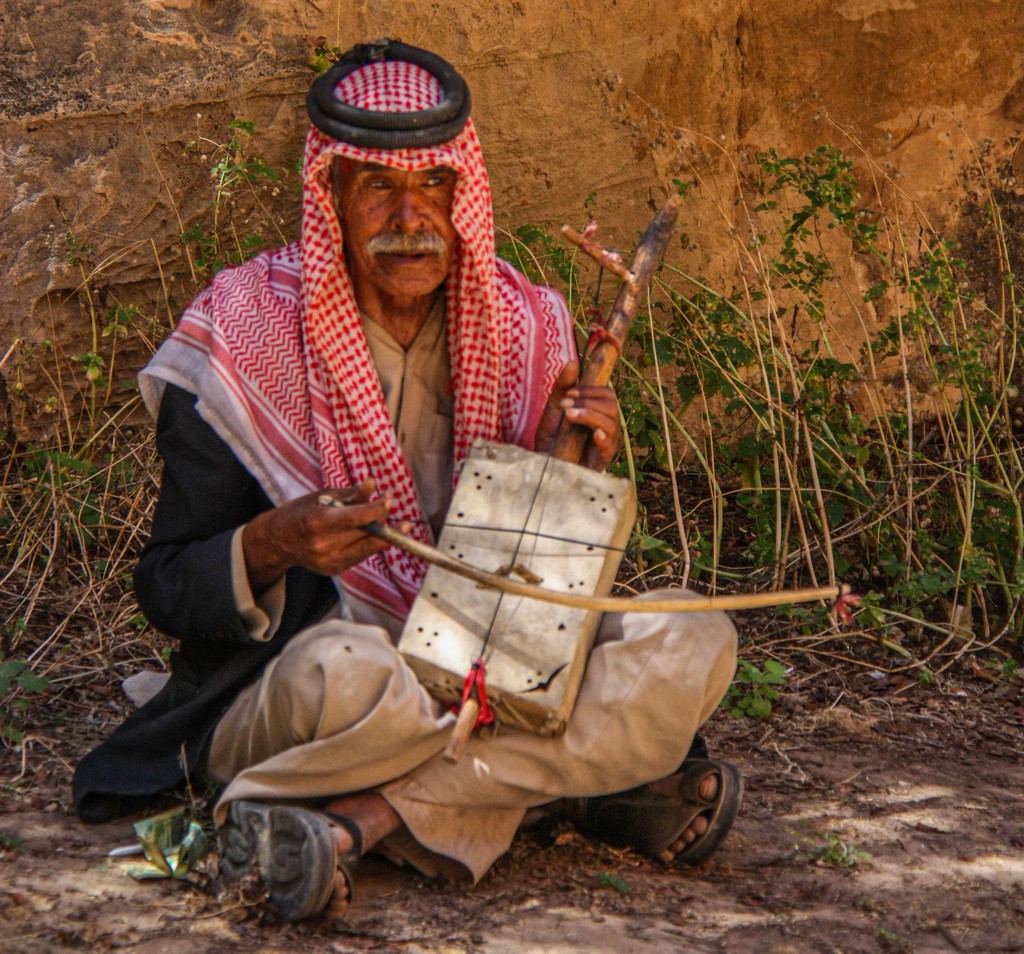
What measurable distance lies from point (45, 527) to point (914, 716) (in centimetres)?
270

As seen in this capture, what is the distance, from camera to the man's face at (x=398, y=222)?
2766mm

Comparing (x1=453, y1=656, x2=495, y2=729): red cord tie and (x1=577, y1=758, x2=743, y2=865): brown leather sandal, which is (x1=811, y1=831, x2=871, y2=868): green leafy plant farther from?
(x1=453, y1=656, x2=495, y2=729): red cord tie

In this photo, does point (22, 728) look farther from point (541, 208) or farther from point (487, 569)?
point (541, 208)

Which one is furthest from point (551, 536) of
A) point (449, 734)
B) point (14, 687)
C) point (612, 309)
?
point (14, 687)

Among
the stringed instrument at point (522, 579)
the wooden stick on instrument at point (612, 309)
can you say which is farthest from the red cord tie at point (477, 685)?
the wooden stick on instrument at point (612, 309)

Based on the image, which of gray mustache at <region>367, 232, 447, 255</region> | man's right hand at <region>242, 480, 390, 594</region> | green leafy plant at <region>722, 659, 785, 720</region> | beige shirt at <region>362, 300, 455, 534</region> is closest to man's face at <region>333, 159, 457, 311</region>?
gray mustache at <region>367, 232, 447, 255</region>

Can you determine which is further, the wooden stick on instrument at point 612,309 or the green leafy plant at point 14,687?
the green leafy plant at point 14,687

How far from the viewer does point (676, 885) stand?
8.83ft

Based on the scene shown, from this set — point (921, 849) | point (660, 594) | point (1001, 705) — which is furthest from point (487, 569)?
point (1001, 705)

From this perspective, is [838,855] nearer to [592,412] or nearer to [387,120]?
[592,412]

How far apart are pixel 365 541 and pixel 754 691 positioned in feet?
5.54

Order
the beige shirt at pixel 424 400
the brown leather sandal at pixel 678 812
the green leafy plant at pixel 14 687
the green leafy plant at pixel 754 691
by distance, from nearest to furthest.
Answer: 1. the brown leather sandal at pixel 678 812
2. the beige shirt at pixel 424 400
3. the green leafy plant at pixel 14 687
4. the green leafy plant at pixel 754 691

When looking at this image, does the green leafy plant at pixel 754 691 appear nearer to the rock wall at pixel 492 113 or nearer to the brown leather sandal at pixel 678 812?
the brown leather sandal at pixel 678 812

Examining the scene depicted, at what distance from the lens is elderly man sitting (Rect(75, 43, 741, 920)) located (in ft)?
8.21
